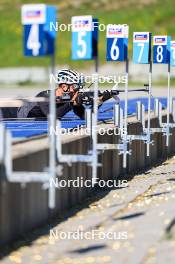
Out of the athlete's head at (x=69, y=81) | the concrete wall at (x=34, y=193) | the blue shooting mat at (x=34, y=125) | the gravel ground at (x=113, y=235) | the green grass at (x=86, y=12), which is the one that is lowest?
the gravel ground at (x=113, y=235)

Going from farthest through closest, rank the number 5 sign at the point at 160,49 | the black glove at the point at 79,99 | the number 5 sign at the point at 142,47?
the number 5 sign at the point at 160,49 < the black glove at the point at 79,99 < the number 5 sign at the point at 142,47

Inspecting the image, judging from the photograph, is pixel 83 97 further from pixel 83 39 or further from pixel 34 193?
pixel 34 193

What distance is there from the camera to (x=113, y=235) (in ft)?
33.3

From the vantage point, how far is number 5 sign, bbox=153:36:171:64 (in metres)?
17.8

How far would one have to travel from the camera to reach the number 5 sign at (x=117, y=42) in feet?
48.8

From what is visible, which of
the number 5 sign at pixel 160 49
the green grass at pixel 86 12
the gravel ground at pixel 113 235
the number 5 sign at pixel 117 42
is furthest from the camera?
the green grass at pixel 86 12

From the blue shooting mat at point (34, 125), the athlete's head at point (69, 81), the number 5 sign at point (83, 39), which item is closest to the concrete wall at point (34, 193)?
the blue shooting mat at point (34, 125)

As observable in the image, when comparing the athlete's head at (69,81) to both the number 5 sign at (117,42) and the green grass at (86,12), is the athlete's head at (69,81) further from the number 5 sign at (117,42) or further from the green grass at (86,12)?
the green grass at (86,12)

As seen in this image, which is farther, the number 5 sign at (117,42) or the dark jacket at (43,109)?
the dark jacket at (43,109)

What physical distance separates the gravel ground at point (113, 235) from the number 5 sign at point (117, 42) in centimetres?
278

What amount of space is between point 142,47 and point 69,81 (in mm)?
1523

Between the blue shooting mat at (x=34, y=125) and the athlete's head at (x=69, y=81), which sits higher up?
the athlete's head at (x=69, y=81)

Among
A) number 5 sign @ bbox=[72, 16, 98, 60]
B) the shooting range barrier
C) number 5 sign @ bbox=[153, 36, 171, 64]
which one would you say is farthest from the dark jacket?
number 5 sign @ bbox=[72, 16, 98, 60]

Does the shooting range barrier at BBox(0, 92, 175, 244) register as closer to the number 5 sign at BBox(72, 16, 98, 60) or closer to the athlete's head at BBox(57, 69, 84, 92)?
the number 5 sign at BBox(72, 16, 98, 60)
